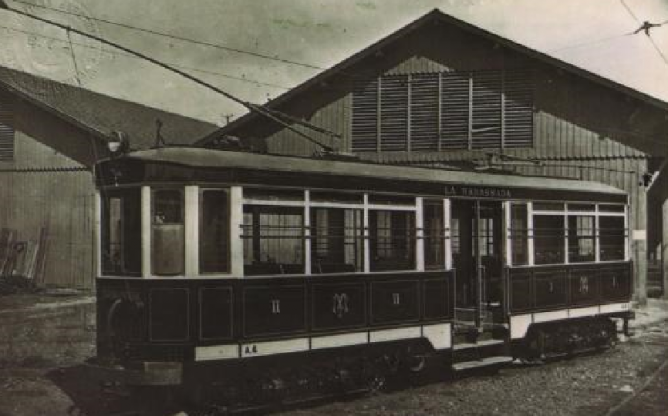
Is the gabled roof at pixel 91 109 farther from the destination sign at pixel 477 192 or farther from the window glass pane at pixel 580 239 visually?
the window glass pane at pixel 580 239

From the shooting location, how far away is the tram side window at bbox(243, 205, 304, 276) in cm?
901

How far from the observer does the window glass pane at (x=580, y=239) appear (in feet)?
44.4

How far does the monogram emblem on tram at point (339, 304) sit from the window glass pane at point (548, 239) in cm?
437

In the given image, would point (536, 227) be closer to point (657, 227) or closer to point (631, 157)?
point (631, 157)

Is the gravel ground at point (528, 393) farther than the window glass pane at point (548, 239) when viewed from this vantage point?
No

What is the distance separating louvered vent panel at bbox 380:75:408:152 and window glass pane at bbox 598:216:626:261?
792 cm

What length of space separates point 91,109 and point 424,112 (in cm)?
1188

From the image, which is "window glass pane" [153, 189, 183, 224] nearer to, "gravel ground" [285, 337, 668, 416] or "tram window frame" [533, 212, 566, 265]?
"gravel ground" [285, 337, 668, 416]

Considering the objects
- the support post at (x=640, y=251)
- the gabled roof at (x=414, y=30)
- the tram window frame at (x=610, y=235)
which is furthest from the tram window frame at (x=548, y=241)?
the gabled roof at (x=414, y=30)

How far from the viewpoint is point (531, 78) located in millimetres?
20562

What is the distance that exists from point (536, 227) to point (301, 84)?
36.1 feet

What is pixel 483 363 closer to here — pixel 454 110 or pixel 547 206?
pixel 547 206

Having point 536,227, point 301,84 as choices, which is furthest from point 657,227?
point 536,227

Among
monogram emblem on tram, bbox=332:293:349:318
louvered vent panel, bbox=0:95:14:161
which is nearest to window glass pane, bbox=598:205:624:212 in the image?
monogram emblem on tram, bbox=332:293:349:318
